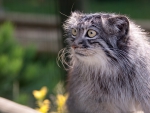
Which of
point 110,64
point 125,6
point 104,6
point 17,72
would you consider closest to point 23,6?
point 104,6

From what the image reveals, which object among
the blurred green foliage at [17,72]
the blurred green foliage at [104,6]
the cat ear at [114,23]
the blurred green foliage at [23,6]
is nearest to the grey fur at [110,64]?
the cat ear at [114,23]

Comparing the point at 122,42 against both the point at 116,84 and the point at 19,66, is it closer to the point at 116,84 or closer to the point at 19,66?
the point at 116,84

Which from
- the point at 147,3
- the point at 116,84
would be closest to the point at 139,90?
the point at 116,84

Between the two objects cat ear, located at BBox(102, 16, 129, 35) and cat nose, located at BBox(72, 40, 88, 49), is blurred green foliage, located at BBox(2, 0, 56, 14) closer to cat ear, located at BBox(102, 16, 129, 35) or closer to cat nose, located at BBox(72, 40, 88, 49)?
cat ear, located at BBox(102, 16, 129, 35)

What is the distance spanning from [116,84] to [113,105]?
21 cm

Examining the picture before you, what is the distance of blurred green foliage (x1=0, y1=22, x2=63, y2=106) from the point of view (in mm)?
6754

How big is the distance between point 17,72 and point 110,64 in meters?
3.16

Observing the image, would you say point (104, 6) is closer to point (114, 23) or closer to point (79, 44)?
point (114, 23)

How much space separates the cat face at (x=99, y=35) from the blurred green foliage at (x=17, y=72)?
8.74 feet

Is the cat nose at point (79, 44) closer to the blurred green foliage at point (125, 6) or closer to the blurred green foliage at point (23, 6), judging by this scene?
the blurred green foliage at point (125, 6)

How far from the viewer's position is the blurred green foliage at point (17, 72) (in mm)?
6754

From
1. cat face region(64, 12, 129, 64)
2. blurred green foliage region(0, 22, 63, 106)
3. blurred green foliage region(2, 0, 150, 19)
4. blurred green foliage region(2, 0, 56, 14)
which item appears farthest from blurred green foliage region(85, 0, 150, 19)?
cat face region(64, 12, 129, 64)

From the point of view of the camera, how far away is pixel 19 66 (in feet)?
22.2

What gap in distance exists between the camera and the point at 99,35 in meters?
3.85
